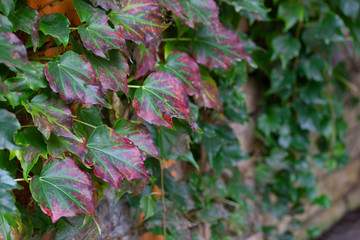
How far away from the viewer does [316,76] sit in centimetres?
159

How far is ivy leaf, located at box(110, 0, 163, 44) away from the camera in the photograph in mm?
812

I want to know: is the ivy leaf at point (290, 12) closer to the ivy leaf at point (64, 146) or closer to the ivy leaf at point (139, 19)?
the ivy leaf at point (139, 19)

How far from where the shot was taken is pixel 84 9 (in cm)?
79

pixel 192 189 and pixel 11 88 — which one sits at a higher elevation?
pixel 11 88

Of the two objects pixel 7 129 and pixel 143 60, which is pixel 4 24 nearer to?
pixel 7 129

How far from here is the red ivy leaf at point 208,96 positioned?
40.9 inches

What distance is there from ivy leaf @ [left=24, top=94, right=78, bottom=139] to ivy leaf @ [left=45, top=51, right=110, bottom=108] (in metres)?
0.03

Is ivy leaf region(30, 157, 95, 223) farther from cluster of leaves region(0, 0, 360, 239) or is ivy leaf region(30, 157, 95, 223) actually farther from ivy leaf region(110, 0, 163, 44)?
ivy leaf region(110, 0, 163, 44)

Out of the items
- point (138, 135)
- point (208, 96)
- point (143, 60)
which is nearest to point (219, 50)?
point (208, 96)

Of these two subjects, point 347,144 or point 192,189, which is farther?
point 347,144

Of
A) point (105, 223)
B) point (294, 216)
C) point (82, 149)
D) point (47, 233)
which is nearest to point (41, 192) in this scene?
point (82, 149)

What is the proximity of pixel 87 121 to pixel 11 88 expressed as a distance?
0.20 meters

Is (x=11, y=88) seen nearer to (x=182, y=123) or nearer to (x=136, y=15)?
(x=136, y=15)

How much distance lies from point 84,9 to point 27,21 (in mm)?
116
